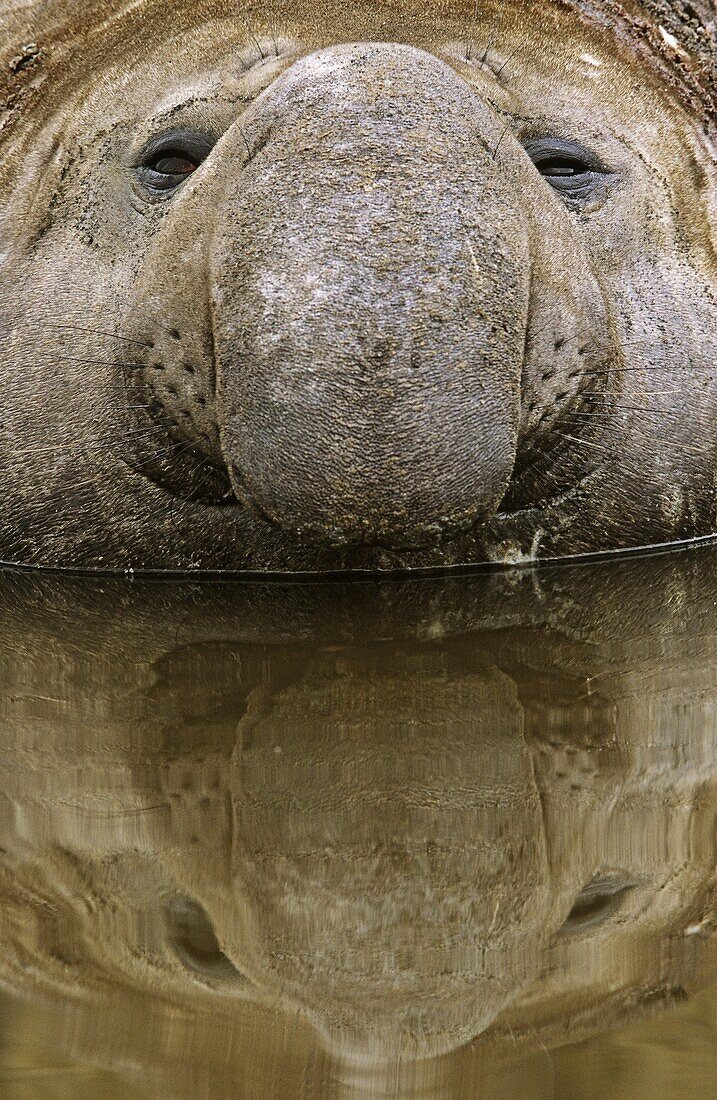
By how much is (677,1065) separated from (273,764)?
1.07m

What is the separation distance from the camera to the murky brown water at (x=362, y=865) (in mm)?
1938

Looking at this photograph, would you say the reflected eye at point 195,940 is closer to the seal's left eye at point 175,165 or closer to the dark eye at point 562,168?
the seal's left eye at point 175,165

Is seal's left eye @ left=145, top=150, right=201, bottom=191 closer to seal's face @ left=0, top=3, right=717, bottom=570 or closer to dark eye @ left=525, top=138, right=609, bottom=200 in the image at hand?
seal's face @ left=0, top=3, right=717, bottom=570

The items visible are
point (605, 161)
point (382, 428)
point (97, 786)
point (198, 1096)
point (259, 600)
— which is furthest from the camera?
point (605, 161)

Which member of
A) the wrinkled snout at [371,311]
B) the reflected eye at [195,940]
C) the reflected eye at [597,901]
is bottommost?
the reflected eye at [195,940]

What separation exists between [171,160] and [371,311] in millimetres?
1111

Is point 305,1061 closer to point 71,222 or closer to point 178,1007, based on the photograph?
point 178,1007

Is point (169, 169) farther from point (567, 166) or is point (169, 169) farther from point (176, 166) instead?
point (567, 166)

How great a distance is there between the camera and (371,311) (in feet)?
11.9

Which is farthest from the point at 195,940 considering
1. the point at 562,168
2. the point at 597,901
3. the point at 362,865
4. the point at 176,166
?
the point at 562,168

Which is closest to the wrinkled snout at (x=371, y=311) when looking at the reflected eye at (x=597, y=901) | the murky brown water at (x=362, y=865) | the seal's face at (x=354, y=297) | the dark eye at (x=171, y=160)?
the seal's face at (x=354, y=297)

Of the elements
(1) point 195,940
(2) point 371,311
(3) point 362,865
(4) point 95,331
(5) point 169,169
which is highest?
(5) point 169,169

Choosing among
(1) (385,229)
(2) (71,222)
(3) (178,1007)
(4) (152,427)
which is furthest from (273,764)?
(2) (71,222)

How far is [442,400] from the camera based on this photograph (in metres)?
3.68
